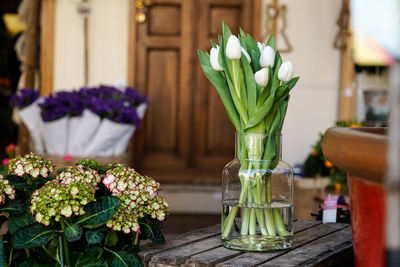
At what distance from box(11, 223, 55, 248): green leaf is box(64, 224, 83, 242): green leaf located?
0.17 ft

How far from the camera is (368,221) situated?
1293 millimetres

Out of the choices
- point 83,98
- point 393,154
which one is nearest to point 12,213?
point 393,154

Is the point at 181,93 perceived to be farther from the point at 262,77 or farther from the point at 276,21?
the point at 262,77

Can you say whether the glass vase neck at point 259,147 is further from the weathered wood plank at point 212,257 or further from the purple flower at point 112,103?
the purple flower at point 112,103

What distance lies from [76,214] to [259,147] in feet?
1.51

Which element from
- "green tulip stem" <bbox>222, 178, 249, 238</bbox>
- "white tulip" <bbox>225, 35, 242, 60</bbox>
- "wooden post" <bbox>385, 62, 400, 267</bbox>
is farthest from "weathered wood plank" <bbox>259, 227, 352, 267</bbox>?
"wooden post" <bbox>385, 62, 400, 267</bbox>

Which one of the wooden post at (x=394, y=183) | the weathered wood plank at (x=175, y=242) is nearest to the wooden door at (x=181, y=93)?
the weathered wood plank at (x=175, y=242)

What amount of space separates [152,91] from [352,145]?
3.87m

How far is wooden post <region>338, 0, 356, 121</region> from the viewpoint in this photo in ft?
16.0

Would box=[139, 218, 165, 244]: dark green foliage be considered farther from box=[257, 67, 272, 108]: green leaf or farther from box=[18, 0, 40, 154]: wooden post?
box=[18, 0, 40, 154]: wooden post

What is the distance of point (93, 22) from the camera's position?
16.3 feet

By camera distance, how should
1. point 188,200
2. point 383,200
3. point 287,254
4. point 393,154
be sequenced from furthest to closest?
point 188,200
point 287,254
point 383,200
point 393,154

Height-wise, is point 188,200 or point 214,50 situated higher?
point 214,50

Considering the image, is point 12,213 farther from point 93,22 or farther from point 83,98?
point 93,22
